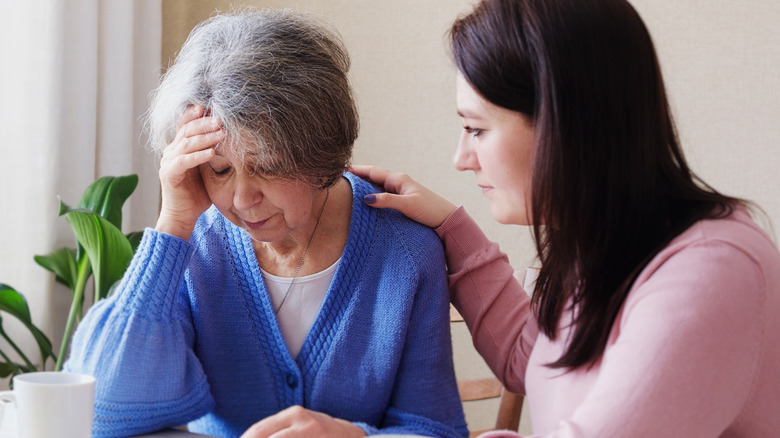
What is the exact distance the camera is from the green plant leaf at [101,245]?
203cm

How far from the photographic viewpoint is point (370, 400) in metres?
1.29

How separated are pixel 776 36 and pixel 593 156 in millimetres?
1789

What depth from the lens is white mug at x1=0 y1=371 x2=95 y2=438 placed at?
2.92 ft

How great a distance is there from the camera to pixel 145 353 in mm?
1163

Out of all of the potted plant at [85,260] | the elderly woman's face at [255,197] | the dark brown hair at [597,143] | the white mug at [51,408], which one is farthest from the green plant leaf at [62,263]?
the dark brown hair at [597,143]

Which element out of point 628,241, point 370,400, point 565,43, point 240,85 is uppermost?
point 565,43

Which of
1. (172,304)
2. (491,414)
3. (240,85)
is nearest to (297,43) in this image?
(240,85)

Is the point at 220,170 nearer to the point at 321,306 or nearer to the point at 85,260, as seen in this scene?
the point at 321,306

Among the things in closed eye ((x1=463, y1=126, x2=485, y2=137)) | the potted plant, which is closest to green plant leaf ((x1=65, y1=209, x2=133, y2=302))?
the potted plant

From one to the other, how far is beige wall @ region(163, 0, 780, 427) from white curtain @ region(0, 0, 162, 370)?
56 centimetres

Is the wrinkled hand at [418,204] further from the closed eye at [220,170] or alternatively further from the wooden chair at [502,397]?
the wooden chair at [502,397]

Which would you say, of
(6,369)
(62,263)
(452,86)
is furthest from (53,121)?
(452,86)

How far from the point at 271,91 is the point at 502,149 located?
0.39 metres

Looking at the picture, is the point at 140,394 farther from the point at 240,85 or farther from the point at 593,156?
the point at 593,156
